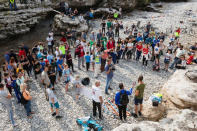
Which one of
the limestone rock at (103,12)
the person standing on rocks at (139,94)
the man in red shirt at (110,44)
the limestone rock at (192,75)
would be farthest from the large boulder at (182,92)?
the limestone rock at (103,12)

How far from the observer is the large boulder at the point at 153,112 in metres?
8.70

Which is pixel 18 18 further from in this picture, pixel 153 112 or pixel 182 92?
pixel 182 92

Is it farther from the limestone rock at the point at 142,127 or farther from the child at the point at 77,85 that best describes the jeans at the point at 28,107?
the limestone rock at the point at 142,127

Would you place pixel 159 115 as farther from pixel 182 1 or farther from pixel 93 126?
pixel 182 1

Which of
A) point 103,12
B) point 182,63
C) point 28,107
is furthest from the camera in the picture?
point 103,12

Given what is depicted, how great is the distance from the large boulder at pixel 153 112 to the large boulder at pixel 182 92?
942 millimetres

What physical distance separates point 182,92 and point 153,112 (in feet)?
6.48

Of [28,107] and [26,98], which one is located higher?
[26,98]

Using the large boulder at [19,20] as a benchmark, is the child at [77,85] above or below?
below

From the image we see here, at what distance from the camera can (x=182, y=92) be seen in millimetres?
9164

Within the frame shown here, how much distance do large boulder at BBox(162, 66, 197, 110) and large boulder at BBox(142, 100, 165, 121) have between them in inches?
37.1

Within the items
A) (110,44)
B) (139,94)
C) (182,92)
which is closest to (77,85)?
(139,94)

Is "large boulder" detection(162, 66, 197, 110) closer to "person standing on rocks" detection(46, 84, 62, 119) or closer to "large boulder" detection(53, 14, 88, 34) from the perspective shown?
"person standing on rocks" detection(46, 84, 62, 119)

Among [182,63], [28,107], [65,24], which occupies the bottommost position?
[28,107]
